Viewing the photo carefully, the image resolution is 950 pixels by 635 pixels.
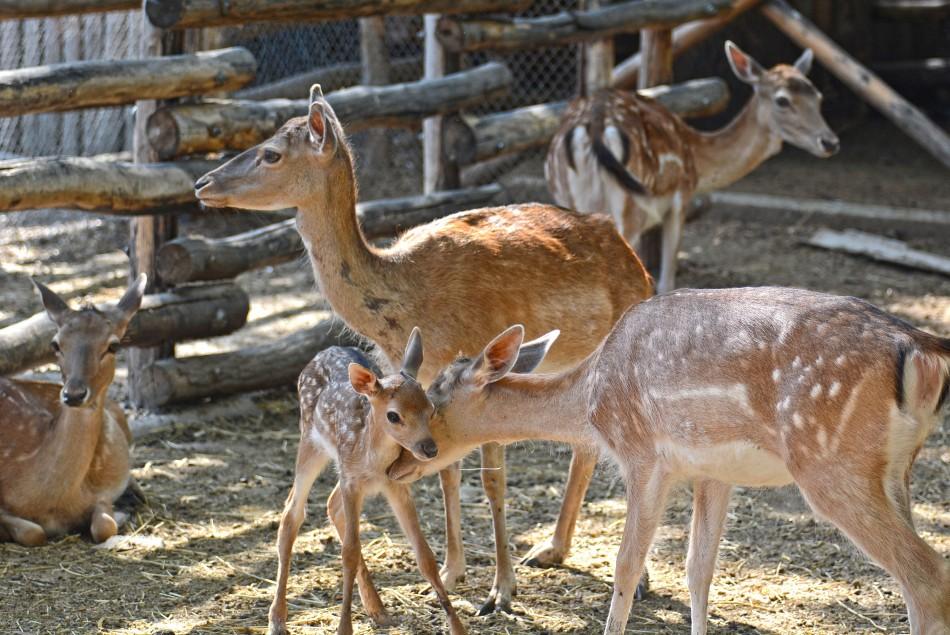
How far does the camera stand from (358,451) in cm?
474

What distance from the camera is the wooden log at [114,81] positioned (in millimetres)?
6371

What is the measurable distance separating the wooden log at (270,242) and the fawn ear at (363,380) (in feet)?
8.96

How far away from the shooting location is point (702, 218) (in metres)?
12.6

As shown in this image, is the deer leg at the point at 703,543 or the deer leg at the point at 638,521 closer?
the deer leg at the point at 638,521

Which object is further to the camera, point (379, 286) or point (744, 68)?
point (744, 68)

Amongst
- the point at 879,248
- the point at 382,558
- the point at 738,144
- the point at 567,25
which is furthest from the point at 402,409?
the point at 879,248

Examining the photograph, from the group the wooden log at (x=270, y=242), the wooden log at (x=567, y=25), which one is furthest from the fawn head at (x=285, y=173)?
the wooden log at (x=567, y=25)

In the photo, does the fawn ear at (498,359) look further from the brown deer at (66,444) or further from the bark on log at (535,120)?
the bark on log at (535,120)

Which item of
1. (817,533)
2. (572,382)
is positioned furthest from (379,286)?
(817,533)

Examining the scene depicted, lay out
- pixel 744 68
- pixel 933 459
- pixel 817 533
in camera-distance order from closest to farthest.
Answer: pixel 817 533 < pixel 933 459 < pixel 744 68

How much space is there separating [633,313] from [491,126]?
4413mm

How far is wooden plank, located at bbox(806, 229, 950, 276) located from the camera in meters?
10.4

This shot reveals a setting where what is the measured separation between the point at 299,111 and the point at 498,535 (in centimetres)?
319

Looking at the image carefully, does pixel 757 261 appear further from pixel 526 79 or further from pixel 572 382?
pixel 572 382
